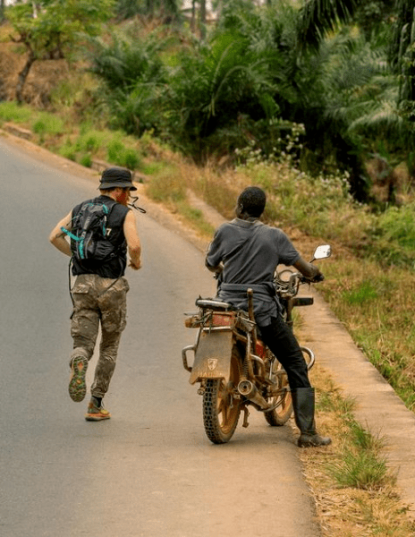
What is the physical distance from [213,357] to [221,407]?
0.47m

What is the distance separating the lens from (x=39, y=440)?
319 inches

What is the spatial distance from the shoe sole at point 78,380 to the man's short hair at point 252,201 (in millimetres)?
1450

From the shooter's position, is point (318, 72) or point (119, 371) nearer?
point (119, 371)

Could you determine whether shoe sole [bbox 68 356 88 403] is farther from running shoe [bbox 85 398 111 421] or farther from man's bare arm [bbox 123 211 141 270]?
man's bare arm [bbox 123 211 141 270]

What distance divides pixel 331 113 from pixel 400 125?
1.51 metres

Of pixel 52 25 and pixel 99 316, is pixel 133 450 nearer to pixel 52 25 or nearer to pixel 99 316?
pixel 99 316

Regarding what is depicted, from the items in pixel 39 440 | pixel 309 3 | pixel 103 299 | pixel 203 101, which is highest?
pixel 309 3

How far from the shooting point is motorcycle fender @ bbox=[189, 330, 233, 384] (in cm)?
755

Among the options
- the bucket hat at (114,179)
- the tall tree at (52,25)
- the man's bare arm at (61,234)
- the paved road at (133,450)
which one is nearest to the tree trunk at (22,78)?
the tall tree at (52,25)

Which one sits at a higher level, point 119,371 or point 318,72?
point 318,72

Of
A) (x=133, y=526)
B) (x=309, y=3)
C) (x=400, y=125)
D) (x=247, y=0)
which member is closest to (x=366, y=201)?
(x=400, y=125)

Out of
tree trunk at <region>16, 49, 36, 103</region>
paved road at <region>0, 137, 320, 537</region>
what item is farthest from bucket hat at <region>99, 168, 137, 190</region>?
tree trunk at <region>16, 49, 36, 103</region>

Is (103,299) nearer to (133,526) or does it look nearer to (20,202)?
(133,526)

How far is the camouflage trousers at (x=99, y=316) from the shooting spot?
849cm
